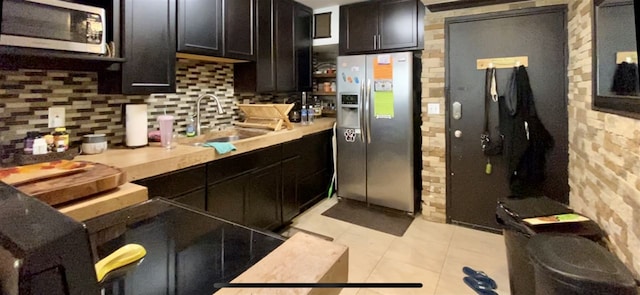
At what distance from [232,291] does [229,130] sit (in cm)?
272

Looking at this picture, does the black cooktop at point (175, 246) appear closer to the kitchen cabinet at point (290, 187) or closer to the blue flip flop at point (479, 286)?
the blue flip flop at point (479, 286)

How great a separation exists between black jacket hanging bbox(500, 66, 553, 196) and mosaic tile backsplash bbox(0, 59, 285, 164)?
2.65 m

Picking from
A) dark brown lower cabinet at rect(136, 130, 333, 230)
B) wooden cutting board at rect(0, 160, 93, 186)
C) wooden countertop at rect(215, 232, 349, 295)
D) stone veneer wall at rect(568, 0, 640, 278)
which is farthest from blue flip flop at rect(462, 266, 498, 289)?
wooden cutting board at rect(0, 160, 93, 186)

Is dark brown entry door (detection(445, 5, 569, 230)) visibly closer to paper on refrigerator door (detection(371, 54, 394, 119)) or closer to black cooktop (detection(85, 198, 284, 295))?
paper on refrigerator door (detection(371, 54, 394, 119))

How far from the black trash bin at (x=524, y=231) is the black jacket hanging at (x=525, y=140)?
86 centimetres

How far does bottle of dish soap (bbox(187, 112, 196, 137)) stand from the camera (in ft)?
9.14

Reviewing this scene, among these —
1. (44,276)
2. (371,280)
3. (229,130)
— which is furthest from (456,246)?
(44,276)

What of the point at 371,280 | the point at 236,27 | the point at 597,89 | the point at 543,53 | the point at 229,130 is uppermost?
the point at 236,27

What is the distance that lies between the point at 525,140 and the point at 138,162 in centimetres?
281

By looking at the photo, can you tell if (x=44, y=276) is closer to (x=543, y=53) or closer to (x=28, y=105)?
(x=28, y=105)

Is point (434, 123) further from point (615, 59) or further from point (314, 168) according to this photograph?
point (615, 59)

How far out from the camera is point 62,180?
1240 millimetres

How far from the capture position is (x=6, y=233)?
41 cm

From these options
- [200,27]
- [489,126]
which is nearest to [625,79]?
[489,126]
